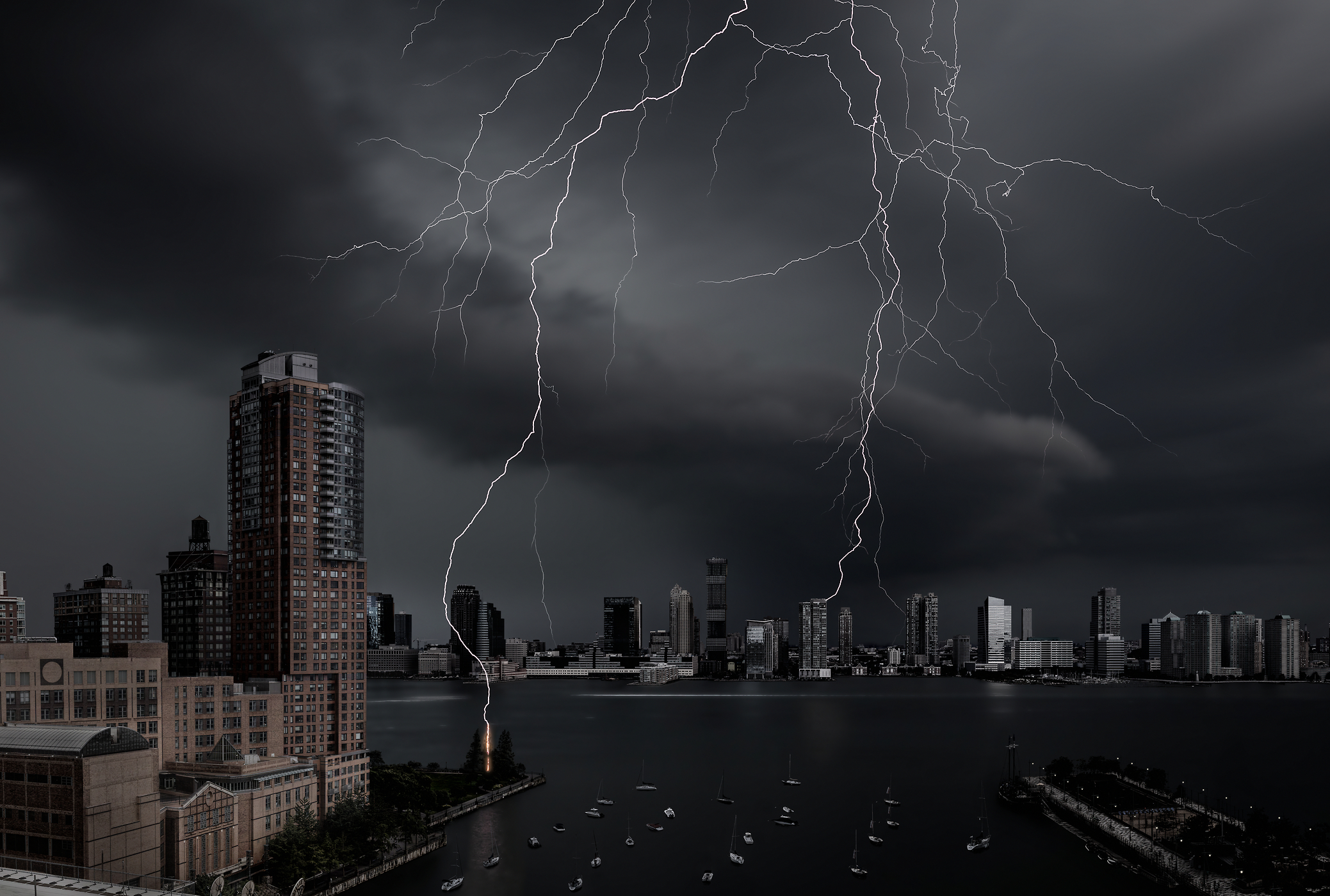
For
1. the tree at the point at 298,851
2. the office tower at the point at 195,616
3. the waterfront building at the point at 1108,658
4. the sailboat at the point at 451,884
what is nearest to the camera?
the tree at the point at 298,851

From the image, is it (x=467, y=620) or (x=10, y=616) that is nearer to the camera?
(x=10, y=616)

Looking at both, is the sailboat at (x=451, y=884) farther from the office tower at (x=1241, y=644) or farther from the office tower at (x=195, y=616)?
the office tower at (x=1241, y=644)

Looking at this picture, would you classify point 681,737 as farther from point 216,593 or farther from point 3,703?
point 3,703

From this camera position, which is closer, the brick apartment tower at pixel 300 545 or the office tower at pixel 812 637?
the brick apartment tower at pixel 300 545

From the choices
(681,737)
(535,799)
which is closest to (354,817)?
(535,799)

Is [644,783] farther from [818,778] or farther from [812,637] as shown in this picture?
[812,637]

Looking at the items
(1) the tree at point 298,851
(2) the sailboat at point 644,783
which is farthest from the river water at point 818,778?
(1) the tree at point 298,851

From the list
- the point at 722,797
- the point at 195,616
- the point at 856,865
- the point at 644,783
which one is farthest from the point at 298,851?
the point at 195,616
